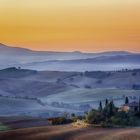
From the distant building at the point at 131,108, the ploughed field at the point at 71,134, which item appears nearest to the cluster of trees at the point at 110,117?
the ploughed field at the point at 71,134

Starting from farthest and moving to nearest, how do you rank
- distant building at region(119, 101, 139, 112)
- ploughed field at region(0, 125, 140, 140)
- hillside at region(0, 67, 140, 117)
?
hillside at region(0, 67, 140, 117) < distant building at region(119, 101, 139, 112) < ploughed field at region(0, 125, 140, 140)

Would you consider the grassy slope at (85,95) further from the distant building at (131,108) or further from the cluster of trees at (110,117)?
the cluster of trees at (110,117)

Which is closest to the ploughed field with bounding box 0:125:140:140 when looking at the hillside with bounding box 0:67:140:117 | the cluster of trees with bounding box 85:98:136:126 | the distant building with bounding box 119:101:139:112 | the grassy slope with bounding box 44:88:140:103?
the cluster of trees with bounding box 85:98:136:126

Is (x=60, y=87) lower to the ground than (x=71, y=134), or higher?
higher

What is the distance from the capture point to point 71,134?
65750mm

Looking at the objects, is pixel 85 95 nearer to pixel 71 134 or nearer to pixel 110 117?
pixel 110 117

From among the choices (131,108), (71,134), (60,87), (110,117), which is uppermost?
(60,87)

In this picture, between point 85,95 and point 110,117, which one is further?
point 85,95

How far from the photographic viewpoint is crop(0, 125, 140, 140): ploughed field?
197ft

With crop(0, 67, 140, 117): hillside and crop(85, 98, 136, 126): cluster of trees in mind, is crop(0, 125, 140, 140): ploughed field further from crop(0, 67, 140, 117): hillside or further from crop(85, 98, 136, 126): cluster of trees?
crop(0, 67, 140, 117): hillside

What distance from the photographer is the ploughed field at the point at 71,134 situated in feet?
197

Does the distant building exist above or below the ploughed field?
above

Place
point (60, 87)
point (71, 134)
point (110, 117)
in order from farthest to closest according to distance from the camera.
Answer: point (60, 87)
point (110, 117)
point (71, 134)

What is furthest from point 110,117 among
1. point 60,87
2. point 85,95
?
point 60,87
